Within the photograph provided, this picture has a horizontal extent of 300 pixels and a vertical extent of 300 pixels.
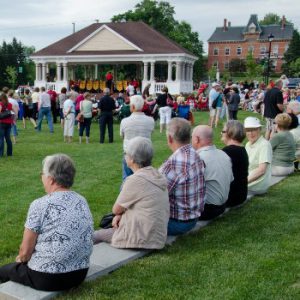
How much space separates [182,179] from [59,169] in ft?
5.53

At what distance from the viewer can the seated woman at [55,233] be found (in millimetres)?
3316

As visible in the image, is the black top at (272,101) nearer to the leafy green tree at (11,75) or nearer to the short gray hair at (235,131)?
the short gray hair at (235,131)

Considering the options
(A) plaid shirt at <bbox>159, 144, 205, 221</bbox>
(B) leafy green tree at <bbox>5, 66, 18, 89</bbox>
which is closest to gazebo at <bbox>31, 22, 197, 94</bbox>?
(B) leafy green tree at <bbox>5, 66, 18, 89</bbox>

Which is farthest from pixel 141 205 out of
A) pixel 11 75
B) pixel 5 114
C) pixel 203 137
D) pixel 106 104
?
pixel 11 75

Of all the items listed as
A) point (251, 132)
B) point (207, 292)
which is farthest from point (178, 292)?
point (251, 132)

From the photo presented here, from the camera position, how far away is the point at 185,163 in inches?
187

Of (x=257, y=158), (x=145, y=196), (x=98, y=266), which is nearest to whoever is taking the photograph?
(x=98, y=266)

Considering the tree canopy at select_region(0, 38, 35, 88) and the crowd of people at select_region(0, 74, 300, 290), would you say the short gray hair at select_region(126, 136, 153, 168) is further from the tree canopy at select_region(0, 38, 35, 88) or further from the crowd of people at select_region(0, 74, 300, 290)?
the tree canopy at select_region(0, 38, 35, 88)

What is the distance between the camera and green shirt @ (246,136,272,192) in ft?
21.9

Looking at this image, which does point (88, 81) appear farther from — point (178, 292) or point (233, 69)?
point (233, 69)

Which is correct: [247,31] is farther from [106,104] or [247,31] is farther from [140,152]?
[140,152]

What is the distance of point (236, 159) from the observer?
19.4 ft

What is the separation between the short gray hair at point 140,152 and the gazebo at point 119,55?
31.7 meters

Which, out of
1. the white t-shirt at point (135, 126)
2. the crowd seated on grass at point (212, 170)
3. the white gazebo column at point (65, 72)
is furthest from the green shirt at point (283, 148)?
the white gazebo column at point (65, 72)
